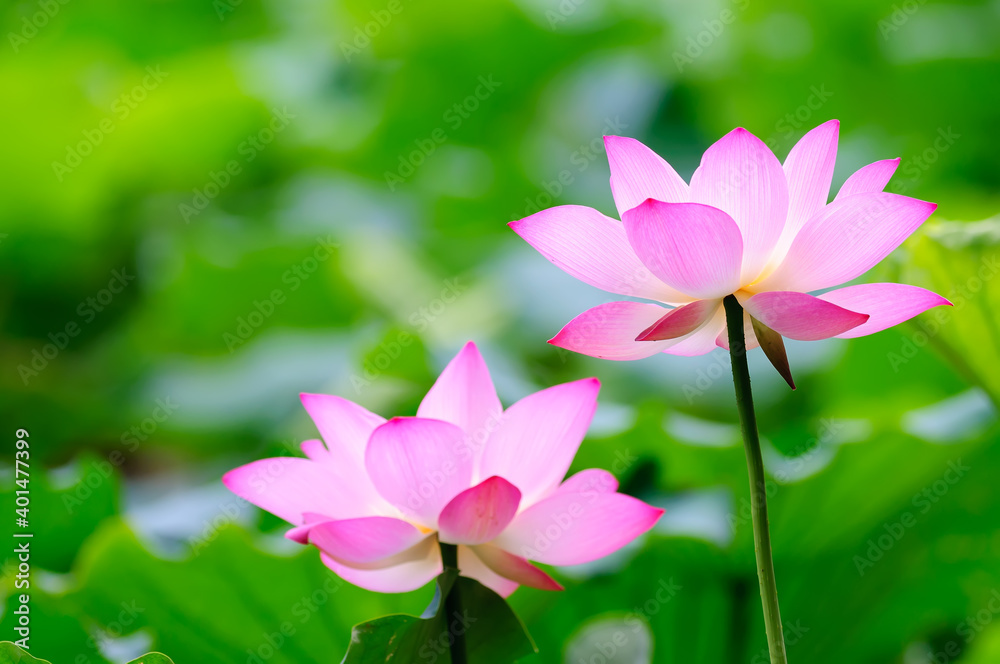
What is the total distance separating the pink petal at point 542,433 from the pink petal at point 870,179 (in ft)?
0.38

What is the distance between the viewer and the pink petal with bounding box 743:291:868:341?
0.26 metres

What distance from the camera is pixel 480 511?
293 mm

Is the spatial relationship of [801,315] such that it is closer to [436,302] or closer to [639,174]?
[639,174]

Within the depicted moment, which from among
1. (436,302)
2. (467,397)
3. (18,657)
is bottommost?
(18,657)

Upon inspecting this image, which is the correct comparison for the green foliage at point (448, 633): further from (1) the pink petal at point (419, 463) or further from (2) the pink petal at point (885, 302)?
(2) the pink petal at point (885, 302)

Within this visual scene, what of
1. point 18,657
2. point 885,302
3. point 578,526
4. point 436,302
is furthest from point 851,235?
point 436,302

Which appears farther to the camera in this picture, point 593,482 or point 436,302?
point 436,302

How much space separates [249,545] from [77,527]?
211 millimetres

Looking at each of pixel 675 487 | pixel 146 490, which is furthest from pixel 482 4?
pixel 675 487

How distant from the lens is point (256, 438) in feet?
3.42

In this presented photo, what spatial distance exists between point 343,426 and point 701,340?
138mm

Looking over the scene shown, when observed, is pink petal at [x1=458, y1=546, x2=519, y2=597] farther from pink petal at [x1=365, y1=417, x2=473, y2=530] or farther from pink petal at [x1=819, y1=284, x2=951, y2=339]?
pink petal at [x1=819, y1=284, x2=951, y2=339]

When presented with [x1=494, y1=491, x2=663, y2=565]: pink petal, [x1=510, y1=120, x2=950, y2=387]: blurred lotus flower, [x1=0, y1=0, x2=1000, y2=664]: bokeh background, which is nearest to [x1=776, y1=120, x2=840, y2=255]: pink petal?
[x1=510, y1=120, x2=950, y2=387]: blurred lotus flower

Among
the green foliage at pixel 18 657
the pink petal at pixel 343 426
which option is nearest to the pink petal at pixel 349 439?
the pink petal at pixel 343 426
